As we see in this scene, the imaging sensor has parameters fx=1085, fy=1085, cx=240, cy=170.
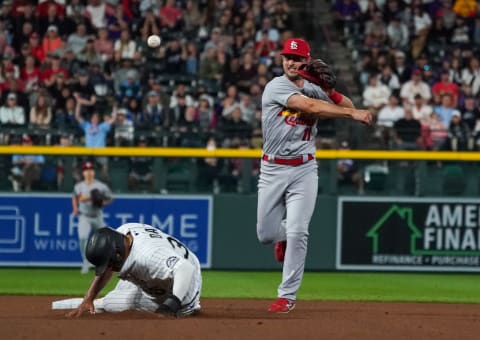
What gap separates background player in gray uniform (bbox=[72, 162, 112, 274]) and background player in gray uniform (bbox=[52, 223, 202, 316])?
602 centimetres

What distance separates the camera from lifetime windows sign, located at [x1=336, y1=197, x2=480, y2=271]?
15492 millimetres

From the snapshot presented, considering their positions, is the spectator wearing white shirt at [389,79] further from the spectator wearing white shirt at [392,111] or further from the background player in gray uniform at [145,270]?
the background player in gray uniform at [145,270]

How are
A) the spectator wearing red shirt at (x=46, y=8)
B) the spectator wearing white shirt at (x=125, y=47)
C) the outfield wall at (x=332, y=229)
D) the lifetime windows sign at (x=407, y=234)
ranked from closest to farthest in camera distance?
the outfield wall at (x=332, y=229), the lifetime windows sign at (x=407, y=234), the spectator wearing white shirt at (x=125, y=47), the spectator wearing red shirt at (x=46, y=8)

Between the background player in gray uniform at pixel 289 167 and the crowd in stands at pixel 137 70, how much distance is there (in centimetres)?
633

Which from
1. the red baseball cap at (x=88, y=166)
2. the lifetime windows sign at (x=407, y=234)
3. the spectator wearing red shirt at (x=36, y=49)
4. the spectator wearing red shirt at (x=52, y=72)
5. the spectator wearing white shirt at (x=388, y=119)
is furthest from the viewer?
the spectator wearing red shirt at (x=36, y=49)

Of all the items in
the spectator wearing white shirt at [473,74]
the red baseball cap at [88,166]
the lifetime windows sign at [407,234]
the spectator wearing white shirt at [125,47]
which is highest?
the spectator wearing white shirt at [125,47]

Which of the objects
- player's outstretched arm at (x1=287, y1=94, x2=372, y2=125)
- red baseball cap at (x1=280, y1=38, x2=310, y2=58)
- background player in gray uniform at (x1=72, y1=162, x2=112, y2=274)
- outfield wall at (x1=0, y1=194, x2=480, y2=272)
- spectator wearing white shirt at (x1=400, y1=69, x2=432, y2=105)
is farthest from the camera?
spectator wearing white shirt at (x1=400, y1=69, x2=432, y2=105)

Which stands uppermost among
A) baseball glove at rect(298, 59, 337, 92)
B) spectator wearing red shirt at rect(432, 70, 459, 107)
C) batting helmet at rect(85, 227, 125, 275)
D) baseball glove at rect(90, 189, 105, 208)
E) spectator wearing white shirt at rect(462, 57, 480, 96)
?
spectator wearing white shirt at rect(462, 57, 480, 96)

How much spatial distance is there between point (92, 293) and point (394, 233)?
7933 millimetres

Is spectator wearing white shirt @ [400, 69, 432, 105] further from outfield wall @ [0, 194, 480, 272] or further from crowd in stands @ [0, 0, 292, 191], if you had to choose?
outfield wall @ [0, 194, 480, 272]

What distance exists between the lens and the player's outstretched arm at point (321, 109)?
328 inches

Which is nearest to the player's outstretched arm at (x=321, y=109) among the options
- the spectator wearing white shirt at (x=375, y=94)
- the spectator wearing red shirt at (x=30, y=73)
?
the spectator wearing white shirt at (x=375, y=94)

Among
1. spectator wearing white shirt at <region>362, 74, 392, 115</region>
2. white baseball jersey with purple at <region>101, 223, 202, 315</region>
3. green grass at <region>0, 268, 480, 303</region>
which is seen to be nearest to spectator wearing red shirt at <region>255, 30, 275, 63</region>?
spectator wearing white shirt at <region>362, 74, 392, 115</region>

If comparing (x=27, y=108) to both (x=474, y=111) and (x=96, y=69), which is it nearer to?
(x=96, y=69)
